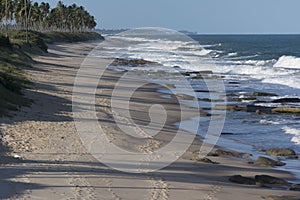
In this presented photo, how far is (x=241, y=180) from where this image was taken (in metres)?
11.3

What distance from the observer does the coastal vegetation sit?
20.0 metres

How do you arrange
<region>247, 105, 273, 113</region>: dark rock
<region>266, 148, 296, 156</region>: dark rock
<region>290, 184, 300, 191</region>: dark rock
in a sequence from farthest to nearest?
<region>247, 105, 273, 113</region>: dark rock → <region>266, 148, 296, 156</region>: dark rock → <region>290, 184, 300, 191</region>: dark rock

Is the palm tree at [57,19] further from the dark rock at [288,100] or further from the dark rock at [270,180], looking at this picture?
the dark rock at [270,180]

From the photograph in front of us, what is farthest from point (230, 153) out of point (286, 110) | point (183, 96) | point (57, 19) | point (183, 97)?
point (57, 19)

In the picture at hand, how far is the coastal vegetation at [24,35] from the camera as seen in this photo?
2005 cm

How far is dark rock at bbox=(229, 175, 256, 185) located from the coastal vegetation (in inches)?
315

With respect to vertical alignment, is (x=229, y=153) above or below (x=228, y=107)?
above

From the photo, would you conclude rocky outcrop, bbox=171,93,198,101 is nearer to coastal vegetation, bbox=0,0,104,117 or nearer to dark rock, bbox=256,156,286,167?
coastal vegetation, bbox=0,0,104,117

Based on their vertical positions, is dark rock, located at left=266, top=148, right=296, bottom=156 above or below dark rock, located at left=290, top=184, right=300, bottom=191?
below

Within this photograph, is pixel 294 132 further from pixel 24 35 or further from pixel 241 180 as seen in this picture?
pixel 24 35

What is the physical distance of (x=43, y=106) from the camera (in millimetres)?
19766

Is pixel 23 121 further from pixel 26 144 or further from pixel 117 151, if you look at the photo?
pixel 117 151

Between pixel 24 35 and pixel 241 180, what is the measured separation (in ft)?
189

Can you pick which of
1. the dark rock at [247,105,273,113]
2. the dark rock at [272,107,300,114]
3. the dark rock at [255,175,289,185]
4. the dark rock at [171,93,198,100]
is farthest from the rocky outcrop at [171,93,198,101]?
the dark rock at [255,175,289,185]
